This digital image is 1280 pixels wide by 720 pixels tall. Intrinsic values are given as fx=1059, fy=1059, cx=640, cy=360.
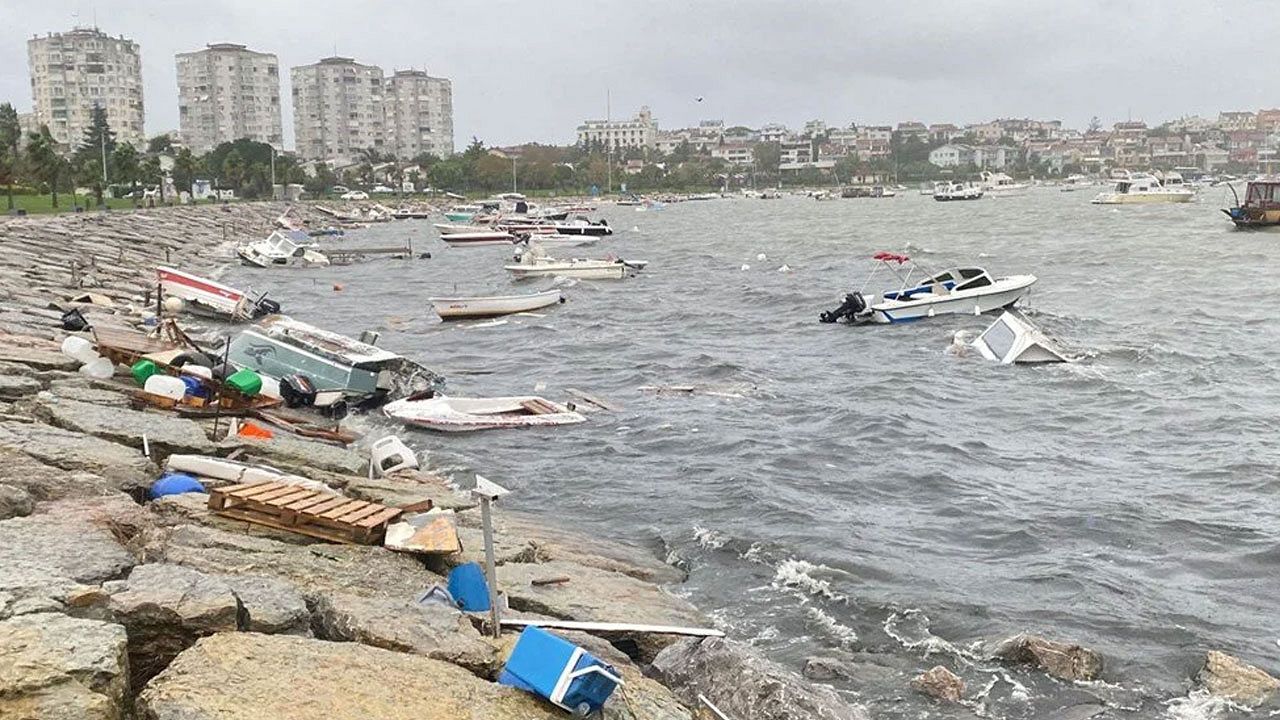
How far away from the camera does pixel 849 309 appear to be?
36.0 meters

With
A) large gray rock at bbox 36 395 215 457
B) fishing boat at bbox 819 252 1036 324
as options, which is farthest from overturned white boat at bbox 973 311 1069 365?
large gray rock at bbox 36 395 215 457

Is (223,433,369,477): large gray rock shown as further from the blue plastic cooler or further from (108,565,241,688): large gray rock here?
the blue plastic cooler

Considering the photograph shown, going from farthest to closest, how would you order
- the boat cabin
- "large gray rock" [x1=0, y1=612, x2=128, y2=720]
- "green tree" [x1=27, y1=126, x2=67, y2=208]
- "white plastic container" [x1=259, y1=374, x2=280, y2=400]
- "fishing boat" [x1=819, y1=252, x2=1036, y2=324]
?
"green tree" [x1=27, y1=126, x2=67, y2=208] < the boat cabin < "fishing boat" [x1=819, y1=252, x2=1036, y2=324] < "white plastic container" [x1=259, y1=374, x2=280, y2=400] < "large gray rock" [x1=0, y1=612, x2=128, y2=720]

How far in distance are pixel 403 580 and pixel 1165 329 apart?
98.7 feet

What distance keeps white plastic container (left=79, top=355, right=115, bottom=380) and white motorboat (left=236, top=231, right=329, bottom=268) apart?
4004 centimetres

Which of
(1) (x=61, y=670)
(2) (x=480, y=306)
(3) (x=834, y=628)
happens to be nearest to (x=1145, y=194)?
(2) (x=480, y=306)

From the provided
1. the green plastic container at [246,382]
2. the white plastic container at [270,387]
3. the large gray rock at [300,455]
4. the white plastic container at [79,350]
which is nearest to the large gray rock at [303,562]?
the large gray rock at [300,455]

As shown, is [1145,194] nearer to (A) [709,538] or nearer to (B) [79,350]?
(A) [709,538]

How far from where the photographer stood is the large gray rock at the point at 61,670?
5.59 meters

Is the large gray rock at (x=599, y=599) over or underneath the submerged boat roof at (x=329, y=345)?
underneath

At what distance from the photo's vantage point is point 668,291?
48.9m

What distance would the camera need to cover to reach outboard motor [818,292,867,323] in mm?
35750

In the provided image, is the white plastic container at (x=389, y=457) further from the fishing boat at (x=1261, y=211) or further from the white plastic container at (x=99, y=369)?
the fishing boat at (x=1261, y=211)

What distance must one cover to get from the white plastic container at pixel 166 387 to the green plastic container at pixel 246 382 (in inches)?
42.0
